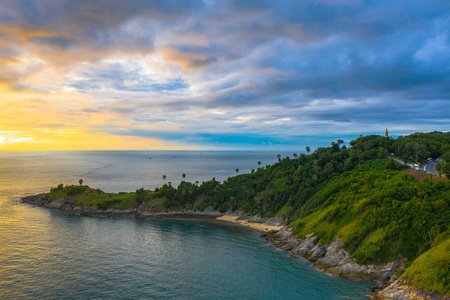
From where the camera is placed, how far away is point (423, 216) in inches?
2544

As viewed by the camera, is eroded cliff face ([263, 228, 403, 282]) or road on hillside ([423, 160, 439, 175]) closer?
eroded cliff face ([263, 228, 403, 282])

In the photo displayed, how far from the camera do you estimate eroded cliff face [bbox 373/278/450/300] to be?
4666 cm

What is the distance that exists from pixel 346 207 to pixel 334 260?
21.5 m

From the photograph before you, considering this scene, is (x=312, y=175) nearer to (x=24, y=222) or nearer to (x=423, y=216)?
(x=423, y=216)

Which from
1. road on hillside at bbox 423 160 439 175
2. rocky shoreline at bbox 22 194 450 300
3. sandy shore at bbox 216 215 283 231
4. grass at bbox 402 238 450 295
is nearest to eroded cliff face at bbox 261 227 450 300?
rocky shoreline at bbox 22 194 450 300

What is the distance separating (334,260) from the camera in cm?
6806

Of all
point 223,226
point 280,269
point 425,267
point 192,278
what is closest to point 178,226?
point 223,226

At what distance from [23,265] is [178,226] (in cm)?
5539

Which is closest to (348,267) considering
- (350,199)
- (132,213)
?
(350,199)

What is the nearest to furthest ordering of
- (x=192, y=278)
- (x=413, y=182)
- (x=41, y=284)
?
(x=41, y=284) < (x=192, y=278) < (x=413, y=182)

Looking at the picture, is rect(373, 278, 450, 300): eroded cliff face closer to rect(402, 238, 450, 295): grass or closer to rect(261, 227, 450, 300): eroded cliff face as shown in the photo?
rect(261, 227, 450, 300): eroded cliff face

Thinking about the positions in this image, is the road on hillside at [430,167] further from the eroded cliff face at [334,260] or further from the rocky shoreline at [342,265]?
the rocky shoreline at [342,265]

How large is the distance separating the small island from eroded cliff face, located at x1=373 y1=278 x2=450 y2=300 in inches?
7.1

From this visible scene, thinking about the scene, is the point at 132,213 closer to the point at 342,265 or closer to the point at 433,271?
the point at 342,265
